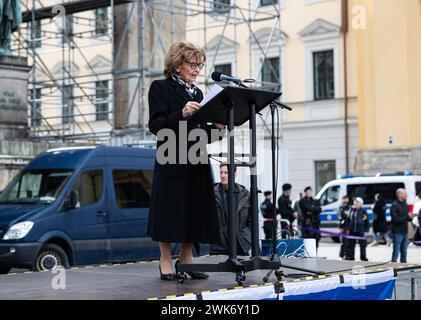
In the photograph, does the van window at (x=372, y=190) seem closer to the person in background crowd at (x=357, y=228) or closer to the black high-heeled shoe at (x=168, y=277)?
the person in background crowd at (x=357, y=228)

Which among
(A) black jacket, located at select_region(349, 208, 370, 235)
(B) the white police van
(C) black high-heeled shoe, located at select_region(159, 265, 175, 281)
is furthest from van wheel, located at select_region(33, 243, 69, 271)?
(B) the white police van

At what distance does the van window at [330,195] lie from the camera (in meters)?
29.7

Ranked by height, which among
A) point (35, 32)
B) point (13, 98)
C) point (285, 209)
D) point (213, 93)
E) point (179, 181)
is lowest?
point (285, 209)

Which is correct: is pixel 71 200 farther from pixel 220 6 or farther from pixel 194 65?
pixel 220 6

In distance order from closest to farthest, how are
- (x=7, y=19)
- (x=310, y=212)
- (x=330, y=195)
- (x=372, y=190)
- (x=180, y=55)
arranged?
(x=180, y=55) → (x=7, y=19) → (x=310, y=212) → (x=372, y=190) → (x=330, y=195)

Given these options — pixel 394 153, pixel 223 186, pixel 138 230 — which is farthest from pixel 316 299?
pixel 394 153

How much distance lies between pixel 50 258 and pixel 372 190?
16734 mm

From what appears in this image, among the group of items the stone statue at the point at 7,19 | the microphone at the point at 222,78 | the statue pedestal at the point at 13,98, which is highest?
the stone statue at the point at 7,19

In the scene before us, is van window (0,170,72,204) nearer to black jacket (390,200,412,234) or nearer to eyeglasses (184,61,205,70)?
eyeglasses (184,61,205,70)

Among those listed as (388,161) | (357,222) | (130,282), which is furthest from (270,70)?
(130,282)

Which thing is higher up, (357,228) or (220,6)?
(220,6)

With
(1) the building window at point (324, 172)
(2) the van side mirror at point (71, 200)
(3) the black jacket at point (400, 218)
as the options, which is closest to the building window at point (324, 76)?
(1) the building window at point (324, 172)

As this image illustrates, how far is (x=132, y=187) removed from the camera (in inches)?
580

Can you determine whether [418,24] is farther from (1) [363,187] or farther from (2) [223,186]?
(2) [223,186]
